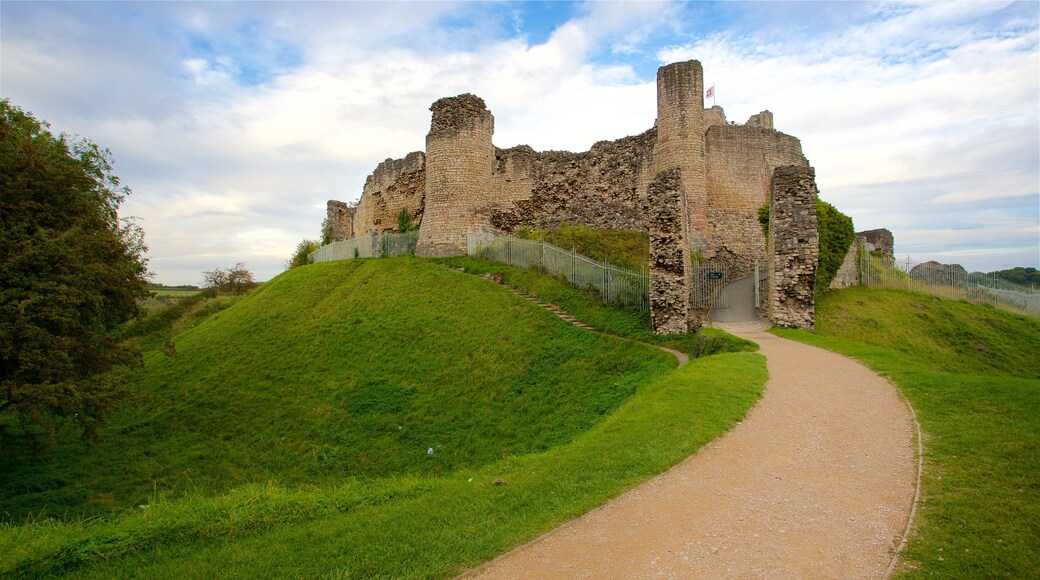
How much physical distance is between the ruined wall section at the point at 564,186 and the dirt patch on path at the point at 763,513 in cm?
2283

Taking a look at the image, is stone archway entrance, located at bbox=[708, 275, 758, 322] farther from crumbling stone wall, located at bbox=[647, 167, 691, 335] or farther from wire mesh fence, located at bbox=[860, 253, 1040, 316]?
wire mesh fence, located at bbox=[860, 253, 1040, 316]

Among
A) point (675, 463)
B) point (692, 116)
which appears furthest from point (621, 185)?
point (675, 463)

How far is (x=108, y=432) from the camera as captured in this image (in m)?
16.1

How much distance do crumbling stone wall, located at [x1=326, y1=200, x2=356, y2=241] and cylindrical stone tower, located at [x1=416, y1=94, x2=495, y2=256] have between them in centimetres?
1916

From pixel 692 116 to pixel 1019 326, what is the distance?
16110 millimetres

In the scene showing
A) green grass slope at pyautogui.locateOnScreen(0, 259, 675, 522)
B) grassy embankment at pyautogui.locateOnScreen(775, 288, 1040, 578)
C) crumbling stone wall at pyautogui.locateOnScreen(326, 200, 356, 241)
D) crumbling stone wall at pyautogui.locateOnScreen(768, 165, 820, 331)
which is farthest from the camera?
crumbling stone wall at pyautogui.locateOnScreen(326, 200, 356, 241)

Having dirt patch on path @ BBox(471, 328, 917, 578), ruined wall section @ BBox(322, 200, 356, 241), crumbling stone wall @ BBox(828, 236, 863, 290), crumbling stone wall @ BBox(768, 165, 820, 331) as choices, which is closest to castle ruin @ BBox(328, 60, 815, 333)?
crumbling stone wall @ BBox(828, 236, 863, 290)

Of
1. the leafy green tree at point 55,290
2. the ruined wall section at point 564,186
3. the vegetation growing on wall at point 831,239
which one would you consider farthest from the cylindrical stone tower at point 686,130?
the leafy green tree at point 55,290

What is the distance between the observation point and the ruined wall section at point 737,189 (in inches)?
1160

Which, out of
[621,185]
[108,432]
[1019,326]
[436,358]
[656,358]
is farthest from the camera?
[621,185]

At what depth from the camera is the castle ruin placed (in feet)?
91.0

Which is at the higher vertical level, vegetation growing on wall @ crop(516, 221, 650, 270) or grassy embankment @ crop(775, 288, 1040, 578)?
vegetation growing on wall @ crop(516, 221, 650, 270)

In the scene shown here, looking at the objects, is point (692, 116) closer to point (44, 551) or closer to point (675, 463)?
point (675, 463)

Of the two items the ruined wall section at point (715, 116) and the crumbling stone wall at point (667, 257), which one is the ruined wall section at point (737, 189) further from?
the crumbling stone wall at point (667, 257)
